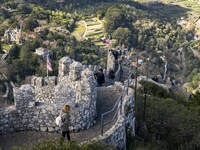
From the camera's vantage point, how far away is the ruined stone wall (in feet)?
36.0

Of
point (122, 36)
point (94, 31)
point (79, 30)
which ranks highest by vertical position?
point (79, 30)

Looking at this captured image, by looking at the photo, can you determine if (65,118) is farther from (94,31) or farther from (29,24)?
(94,31)

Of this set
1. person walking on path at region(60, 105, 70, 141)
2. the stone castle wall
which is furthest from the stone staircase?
person walking on path at region(60, 105, 70, 141)

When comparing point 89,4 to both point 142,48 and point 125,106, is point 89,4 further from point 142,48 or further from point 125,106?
point 125,106

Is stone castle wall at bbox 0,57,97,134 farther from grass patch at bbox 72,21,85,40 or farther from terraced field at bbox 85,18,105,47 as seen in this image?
grass patch at bbox 72,21,85,40

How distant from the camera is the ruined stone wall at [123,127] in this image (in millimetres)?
10959

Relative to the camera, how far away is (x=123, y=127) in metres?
11.7

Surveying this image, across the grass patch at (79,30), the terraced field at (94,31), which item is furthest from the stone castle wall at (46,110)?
the grass patch at (79,30)

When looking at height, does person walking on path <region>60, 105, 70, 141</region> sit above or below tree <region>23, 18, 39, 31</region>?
above


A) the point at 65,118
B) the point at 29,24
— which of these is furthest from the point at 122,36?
the point at 65,118

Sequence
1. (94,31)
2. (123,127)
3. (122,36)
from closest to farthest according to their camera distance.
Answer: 1. (123,127)
2. (122,36)
3. (94,31)

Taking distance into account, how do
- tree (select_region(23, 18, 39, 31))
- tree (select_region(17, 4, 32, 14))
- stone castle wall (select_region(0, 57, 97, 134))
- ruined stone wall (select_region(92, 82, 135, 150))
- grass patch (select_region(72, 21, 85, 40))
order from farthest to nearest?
grass patch (select_region(72, 21, 85, 40)) < tree (select_region(17, 4, 32, 14)) < tree (select_region(23, 18, 39, 31)) < stone castle wall (select_region(0, 57, 97, 134)) < ruined stone wall (select_region(92, 82, 135, 150))

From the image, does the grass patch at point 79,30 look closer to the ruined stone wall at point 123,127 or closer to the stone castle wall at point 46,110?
the ruined stone wall at point 123,127

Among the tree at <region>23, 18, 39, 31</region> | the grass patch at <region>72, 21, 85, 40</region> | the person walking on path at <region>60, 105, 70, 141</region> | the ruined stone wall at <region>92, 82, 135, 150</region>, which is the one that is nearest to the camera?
the person walking on path at <region>60, 105, 70, 141</region>
